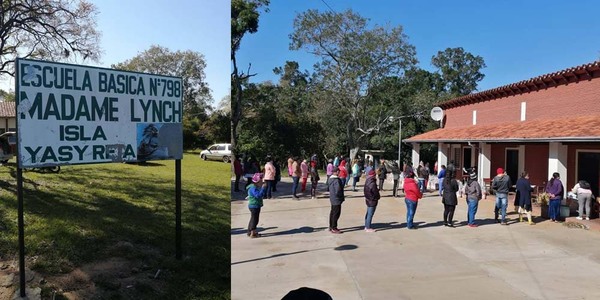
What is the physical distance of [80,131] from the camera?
7.49 feet

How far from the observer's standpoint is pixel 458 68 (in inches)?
102

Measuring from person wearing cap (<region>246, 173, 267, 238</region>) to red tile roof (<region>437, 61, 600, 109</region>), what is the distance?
154 centimetres

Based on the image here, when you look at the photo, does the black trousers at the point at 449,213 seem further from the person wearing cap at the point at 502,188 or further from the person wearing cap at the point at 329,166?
the person wearing cap at the point at 329,166

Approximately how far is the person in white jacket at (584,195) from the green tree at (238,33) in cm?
328

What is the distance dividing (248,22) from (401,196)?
16.3 feet

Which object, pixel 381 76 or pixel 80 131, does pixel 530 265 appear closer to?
pixel 381 76

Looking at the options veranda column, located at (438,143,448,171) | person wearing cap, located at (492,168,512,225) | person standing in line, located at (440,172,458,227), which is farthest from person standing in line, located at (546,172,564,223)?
veranda column, located at (438,143,448,171)

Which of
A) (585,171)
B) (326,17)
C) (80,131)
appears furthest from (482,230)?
(80,131)

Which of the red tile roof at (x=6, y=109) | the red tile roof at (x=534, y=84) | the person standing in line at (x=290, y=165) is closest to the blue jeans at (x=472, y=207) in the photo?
the red tile roof at (x=534, y=84)

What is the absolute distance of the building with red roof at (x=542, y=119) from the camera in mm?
3067

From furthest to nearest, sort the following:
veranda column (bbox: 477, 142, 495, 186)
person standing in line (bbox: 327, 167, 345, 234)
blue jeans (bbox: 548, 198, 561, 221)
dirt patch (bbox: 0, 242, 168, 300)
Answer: veranda column (bbox: 477, 142, 495, 186) < blue jeans (bbox: 548, 198, 561, 221) < person standing in line (bbox: 327, 167, 345, 234) < dirt patch (bbox: 0, 242, 168, 300)

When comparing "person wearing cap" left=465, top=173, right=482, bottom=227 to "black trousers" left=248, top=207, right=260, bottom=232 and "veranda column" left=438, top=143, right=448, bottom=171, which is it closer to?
"veranda column" left=438, top=143, right=448, bottom=171

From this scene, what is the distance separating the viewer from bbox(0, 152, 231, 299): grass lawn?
9.55ft

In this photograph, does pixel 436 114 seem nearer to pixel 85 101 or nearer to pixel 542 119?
pixel 542 119
